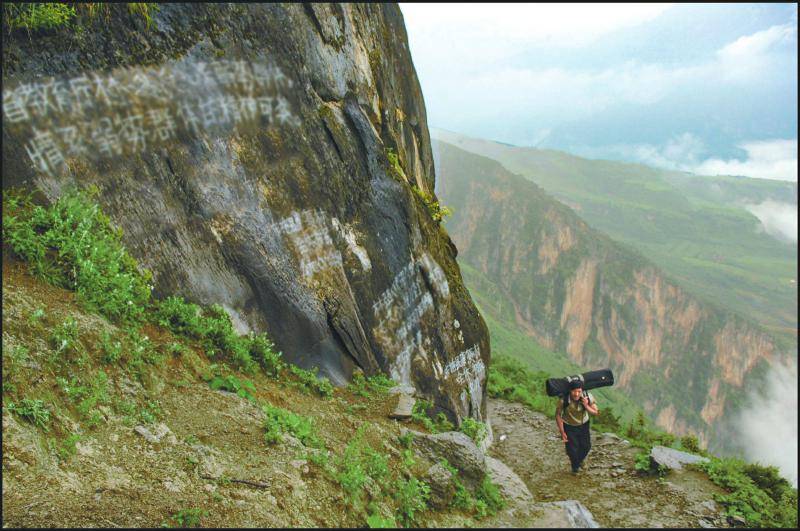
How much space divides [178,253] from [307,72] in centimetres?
447

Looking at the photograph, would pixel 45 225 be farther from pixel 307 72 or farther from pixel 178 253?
pixel 307 72

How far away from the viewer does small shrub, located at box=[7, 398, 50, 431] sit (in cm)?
406

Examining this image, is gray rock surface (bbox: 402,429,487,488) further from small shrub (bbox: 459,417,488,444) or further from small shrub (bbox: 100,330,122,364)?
small shrub (bbox: 100,330,122,364)

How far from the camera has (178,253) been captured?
750cm

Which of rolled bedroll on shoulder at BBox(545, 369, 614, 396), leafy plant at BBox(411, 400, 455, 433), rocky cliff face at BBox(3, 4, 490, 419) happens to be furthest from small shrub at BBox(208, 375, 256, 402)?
rolled bedroll on shoulder at BBox(545, 369, 614, 396)

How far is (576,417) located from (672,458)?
2507 millimetres

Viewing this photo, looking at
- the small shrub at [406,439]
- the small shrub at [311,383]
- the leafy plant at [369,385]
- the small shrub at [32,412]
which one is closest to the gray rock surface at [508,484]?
the small shrub at [406,439]

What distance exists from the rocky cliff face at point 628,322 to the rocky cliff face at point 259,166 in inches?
3679

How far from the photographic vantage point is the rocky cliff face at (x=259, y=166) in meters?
6.79

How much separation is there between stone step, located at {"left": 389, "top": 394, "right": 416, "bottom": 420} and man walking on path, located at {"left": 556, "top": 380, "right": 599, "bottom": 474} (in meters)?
3.08

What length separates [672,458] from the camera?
9.39 metres

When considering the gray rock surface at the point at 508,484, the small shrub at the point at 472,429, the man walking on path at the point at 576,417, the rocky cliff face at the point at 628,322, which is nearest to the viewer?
the gray rock surface at the point at 508,484

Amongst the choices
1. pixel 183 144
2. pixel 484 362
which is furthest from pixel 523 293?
pixel 183 144

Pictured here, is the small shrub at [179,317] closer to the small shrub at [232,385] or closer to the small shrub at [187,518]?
the small shrub at [232,385]
